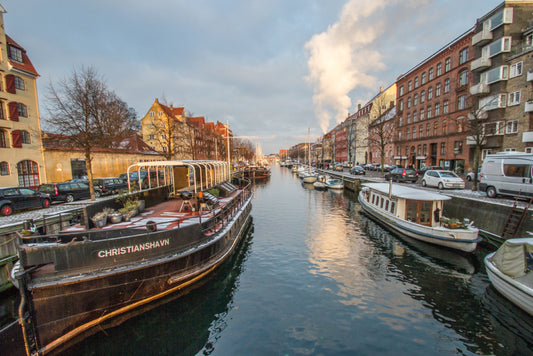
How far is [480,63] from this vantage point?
32656 millimetres

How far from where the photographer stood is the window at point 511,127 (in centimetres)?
2900

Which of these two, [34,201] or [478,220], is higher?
[34,201]

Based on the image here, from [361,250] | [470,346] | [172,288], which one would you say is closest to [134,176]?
[172,288]

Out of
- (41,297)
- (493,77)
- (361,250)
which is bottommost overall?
(361,250)

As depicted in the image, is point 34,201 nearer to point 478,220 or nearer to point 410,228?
point 410,228

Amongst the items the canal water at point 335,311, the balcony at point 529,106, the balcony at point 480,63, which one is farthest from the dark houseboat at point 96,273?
the balcony at point 480,63

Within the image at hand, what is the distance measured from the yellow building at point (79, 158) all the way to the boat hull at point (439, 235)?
86.0 feet

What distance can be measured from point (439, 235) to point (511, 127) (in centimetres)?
2816

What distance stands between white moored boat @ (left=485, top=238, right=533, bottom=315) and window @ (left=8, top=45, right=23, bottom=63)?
41044 millimetres

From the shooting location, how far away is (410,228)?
1477cm

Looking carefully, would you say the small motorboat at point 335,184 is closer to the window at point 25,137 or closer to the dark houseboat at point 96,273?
the dark houseboat at point 96,273

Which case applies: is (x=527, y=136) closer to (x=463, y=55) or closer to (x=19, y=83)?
(x=463, y=55)

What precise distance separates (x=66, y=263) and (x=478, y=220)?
20.3 meters

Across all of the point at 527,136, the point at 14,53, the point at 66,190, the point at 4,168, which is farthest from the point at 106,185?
the point at 527,136
